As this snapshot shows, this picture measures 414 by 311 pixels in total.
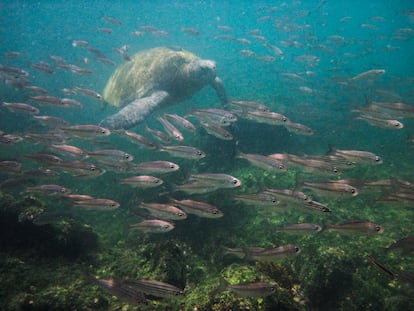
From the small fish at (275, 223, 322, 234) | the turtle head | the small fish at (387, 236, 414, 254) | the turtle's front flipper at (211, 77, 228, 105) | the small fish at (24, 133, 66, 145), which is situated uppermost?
the turtle head

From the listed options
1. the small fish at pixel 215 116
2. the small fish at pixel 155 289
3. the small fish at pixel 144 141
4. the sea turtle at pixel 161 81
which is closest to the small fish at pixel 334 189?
the small fish at pixel 155 289

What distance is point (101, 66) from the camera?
201 ft

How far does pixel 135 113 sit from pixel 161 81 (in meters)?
3.29

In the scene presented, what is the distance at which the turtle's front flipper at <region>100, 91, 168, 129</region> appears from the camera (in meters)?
11.1

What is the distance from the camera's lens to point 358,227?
182 inches

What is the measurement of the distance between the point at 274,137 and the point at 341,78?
730 cm

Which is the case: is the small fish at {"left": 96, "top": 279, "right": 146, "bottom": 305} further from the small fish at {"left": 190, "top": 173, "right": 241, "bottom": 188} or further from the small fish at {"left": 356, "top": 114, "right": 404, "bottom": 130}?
the small fish at {"left": 356, "top": 114, "right": 404, "bottom": 130}

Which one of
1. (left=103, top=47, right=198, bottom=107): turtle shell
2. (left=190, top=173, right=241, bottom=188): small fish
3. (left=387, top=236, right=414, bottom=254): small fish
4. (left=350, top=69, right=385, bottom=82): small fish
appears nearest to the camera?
(left=387, top=236, right=414, bottom=254): small fish

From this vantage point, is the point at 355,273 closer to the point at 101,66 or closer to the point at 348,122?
the point at 348,122

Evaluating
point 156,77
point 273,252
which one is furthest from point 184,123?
point 156,77

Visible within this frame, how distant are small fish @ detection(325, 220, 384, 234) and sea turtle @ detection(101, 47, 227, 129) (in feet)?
31.1

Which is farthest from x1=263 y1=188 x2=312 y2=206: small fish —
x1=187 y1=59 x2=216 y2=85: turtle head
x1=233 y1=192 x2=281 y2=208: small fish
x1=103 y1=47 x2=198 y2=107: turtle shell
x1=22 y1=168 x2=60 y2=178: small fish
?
x1=103 y1=47 x2=198 y2=107: turtle shell

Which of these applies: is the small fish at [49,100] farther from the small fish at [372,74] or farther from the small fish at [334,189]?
the small fish at [372,74]

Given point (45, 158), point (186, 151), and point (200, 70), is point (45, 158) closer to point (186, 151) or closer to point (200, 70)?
point (186, 151)
